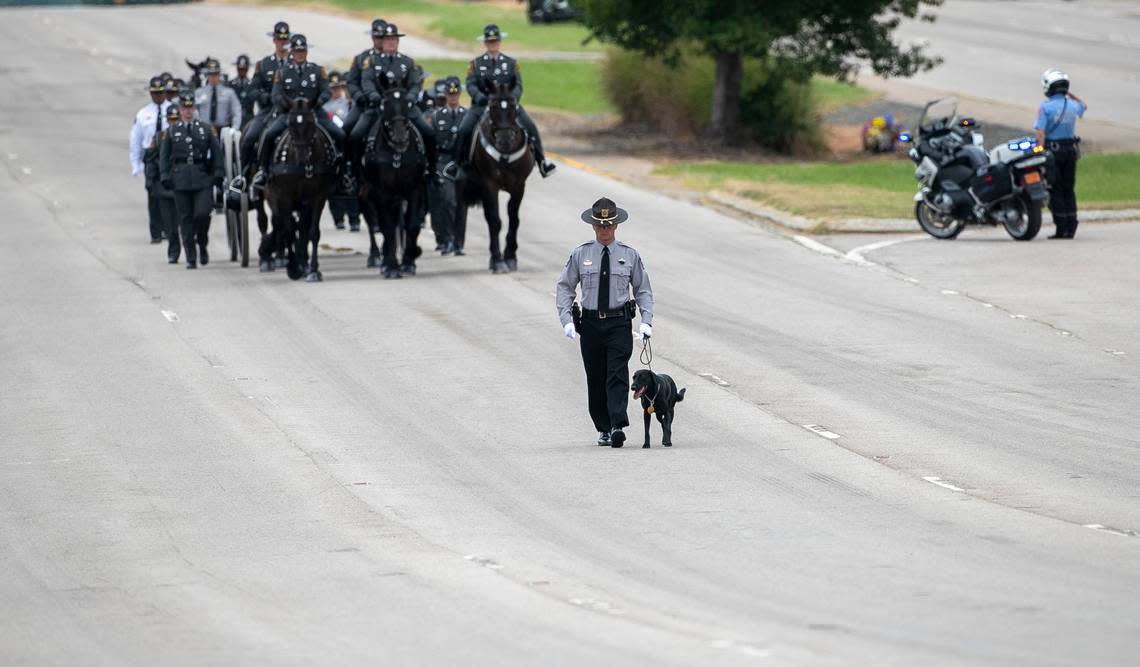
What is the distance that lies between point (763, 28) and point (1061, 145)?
10836 mm

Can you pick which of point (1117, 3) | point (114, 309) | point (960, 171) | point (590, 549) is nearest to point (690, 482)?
point (590, 549)

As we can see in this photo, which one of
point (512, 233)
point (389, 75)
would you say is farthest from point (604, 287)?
point (512, 233)

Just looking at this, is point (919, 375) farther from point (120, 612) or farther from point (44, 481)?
point (120, 612)

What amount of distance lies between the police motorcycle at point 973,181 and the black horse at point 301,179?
27.6ft

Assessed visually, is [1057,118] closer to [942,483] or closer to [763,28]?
[763,28]

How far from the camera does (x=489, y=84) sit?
24.0m

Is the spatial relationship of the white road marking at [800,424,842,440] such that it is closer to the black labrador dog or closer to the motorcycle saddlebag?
the black labrador dog

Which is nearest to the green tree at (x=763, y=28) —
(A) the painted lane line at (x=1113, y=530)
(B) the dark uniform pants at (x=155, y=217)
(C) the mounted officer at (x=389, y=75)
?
(B) the dark uniform pants at (x=155, y=217)

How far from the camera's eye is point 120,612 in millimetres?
11000

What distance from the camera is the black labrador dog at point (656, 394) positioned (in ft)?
48.6

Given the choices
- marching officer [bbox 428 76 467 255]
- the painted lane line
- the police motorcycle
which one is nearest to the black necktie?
the painted lane line

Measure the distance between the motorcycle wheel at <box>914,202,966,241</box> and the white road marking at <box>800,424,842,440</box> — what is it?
11.3m

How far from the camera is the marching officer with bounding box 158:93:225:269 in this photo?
25.0 m

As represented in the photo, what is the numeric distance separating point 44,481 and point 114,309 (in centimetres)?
826
